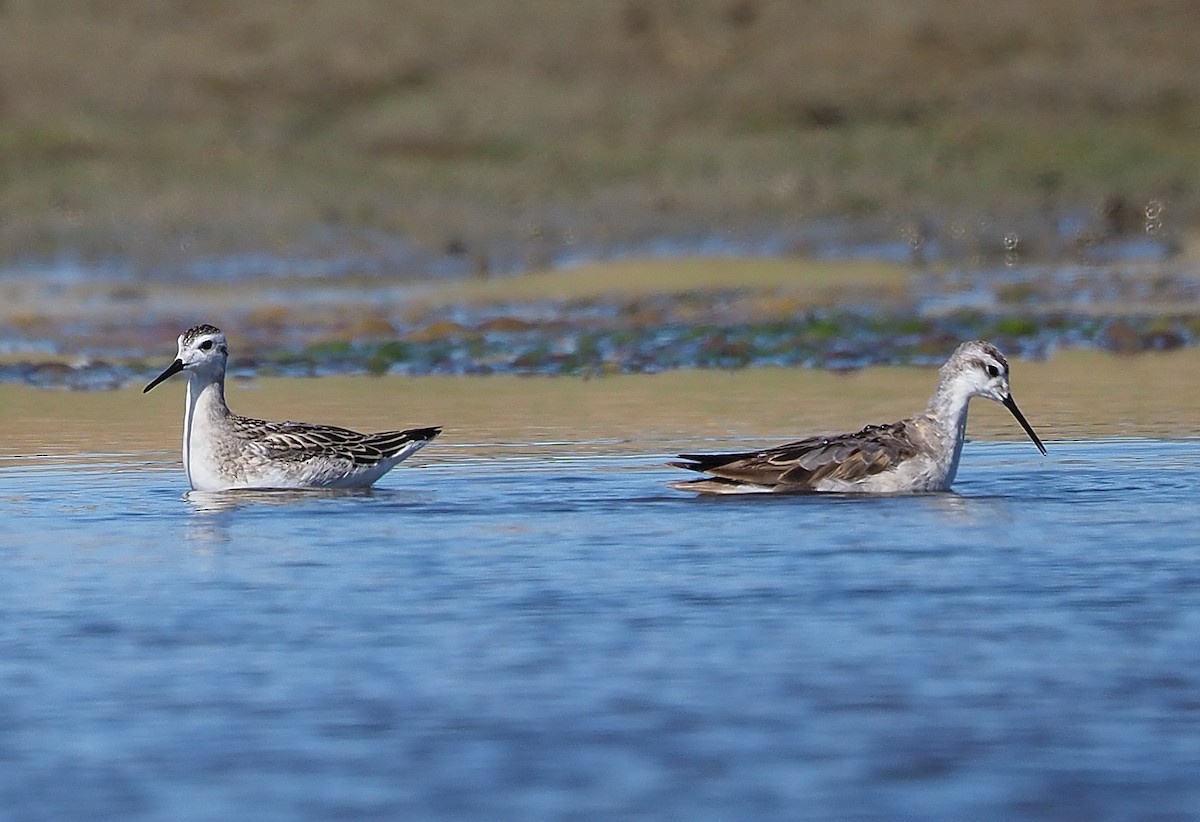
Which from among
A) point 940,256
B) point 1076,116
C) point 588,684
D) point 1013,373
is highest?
point 1076,116

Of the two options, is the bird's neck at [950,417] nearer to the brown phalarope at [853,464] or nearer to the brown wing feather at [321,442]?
the brown phalarope at [853,464]

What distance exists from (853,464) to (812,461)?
0.21 m

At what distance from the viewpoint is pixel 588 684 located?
795 cm

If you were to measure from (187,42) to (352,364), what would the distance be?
1635 centimetres

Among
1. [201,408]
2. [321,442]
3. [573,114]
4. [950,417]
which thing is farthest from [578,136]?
[950,417]

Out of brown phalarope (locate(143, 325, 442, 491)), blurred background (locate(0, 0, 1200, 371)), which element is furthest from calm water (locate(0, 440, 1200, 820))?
blurred background (locate(0, 0, 1200, 371))

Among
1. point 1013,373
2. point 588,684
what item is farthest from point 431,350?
point 588,684

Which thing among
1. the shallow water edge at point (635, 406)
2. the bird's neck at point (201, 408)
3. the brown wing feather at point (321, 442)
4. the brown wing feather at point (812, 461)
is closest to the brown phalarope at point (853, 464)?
the brown wing feather at point (812, 461)

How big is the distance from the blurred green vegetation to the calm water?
63.0 ft

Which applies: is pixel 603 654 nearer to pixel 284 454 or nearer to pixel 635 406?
pixel 284 454

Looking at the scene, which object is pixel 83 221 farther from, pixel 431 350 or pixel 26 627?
pixel 26 627

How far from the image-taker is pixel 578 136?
112ft

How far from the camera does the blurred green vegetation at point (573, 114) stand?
31.9 metres

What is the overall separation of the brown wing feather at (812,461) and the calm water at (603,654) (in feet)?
0.72
